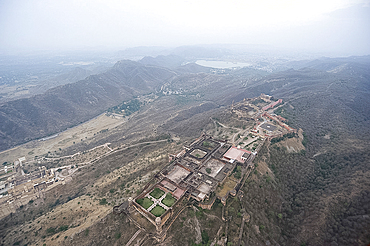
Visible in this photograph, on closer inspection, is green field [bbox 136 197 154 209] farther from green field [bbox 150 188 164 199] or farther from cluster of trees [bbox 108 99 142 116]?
cluster of trees [bbox 108 99 142 116]

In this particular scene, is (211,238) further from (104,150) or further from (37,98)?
(37,98)


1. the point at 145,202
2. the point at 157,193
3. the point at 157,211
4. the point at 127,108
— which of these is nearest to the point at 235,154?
the point at 157,193

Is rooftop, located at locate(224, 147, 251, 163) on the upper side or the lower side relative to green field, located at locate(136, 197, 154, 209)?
upper

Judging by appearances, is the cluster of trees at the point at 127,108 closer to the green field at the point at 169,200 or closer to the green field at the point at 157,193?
the green field at the point at 157,193

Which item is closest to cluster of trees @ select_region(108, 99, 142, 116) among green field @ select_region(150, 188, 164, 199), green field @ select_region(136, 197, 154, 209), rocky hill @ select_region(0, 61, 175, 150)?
rocky hill @ select_region(0, 61, 175, 150)

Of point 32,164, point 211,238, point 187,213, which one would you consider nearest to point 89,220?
point 187,213

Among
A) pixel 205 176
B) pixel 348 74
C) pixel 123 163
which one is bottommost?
pixel 123 163

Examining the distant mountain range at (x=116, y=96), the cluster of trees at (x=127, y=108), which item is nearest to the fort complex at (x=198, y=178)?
the distant mountain range at (x=116, y=96)
